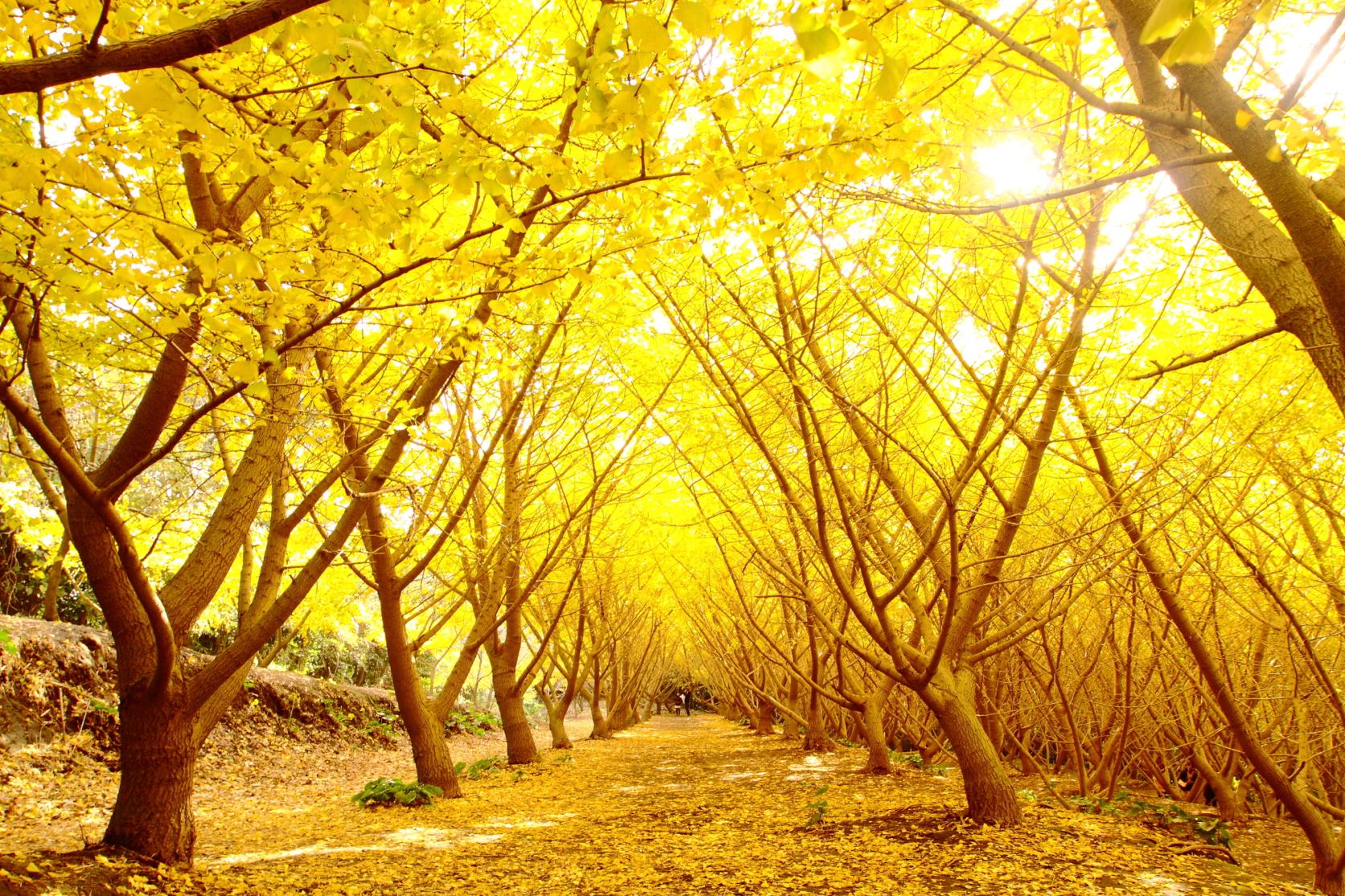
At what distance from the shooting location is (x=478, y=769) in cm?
1009

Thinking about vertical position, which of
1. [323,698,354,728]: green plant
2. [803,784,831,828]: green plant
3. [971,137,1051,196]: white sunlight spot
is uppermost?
[971,137,1051,196]: white sunlight spot

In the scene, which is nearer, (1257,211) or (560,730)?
(1257,211)

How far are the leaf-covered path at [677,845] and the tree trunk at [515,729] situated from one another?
1.61 metres

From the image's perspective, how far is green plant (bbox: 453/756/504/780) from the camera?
9633mm

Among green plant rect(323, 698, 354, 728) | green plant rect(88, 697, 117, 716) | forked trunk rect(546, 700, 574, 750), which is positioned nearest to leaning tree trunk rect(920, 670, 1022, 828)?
green plant rect(88, 697, 117, 716)

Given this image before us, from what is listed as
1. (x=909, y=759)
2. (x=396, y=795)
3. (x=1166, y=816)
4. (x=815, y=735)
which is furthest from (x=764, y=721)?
(x=396, y=795)

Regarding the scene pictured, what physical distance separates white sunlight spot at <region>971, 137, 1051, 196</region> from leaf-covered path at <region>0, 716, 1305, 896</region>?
12.4 ft

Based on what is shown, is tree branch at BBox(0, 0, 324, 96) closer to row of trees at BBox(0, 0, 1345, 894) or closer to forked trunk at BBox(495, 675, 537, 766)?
row of trees at BBox(0, 0, 1345, 894)

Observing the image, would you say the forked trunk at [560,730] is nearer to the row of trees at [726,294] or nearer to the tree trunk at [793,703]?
the tree trunk at [793,703]

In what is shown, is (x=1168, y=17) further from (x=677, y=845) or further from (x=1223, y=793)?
(x=1223, y=793)

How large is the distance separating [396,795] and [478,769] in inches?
125

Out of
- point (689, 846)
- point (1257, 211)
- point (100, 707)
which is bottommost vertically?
point (689, 846)

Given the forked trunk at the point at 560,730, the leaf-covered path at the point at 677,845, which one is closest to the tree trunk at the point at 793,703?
the forked trunk at the point at 560,730

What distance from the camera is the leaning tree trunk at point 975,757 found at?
16.8ft
